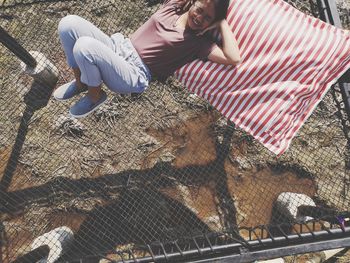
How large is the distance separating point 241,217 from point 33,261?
4.25 ft

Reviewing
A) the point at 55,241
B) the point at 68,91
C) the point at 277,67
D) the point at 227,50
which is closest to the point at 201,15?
the point at 227,50

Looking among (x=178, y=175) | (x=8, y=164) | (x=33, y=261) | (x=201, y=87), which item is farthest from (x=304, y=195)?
(x=8, y=164)

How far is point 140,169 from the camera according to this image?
2.80 m

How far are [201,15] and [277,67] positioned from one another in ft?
1.60

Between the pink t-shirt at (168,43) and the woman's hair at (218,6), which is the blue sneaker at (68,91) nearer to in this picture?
the pink t-shirt at (168,43)

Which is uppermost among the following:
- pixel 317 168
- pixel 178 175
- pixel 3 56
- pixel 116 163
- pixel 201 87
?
pixel 3 56

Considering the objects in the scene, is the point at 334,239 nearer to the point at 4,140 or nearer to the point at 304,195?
the point at 304,195

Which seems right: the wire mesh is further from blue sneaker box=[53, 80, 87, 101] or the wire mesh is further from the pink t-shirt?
the pink t-shirt

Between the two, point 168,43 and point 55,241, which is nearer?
point 168,43

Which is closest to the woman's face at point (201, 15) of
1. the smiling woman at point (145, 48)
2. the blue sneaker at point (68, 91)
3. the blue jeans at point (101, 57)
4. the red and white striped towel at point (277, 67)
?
the smiling woman at point (145, 48)

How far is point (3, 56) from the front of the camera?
2.98 m

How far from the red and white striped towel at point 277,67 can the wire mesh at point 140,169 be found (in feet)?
1.71

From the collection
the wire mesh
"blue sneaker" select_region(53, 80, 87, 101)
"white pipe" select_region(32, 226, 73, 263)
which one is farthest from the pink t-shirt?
"white pipe" select_region(32, 226, 73, 263)

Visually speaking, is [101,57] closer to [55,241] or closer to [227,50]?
[227,50]
